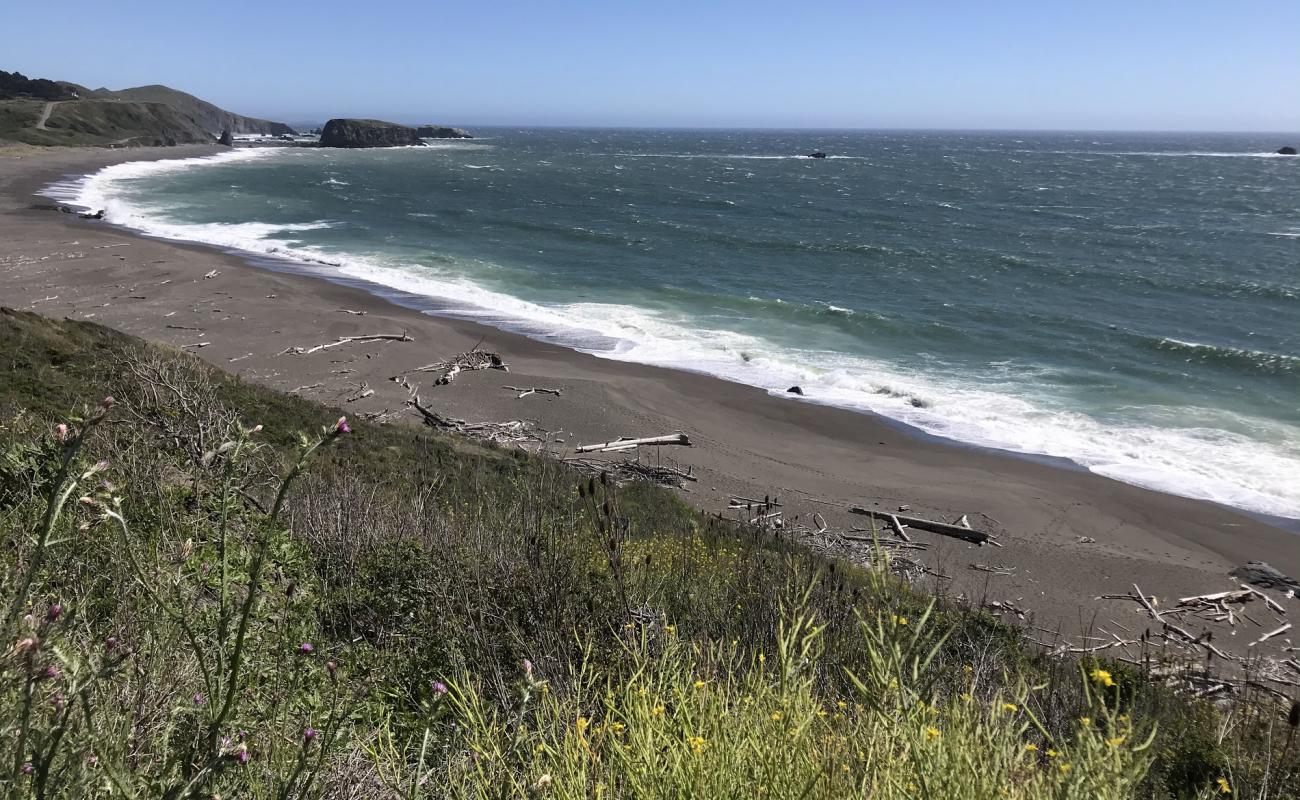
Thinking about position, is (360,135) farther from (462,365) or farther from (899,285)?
(462,365)

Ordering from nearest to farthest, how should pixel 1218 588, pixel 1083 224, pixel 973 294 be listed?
pixel 1218 588 → pixel 973 294 → pixel 1083 224

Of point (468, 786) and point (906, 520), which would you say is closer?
point (468, 786)

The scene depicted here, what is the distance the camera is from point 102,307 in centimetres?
2409

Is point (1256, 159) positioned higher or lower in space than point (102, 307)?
higher

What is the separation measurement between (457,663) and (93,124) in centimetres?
11987

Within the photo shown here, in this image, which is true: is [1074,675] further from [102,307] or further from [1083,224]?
[1083,224]

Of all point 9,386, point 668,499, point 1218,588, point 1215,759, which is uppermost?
point 9,386

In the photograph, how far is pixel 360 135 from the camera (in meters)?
133

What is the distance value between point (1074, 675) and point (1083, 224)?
51.1 metres

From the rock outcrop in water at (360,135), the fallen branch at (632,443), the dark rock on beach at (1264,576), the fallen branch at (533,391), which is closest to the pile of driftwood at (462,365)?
the fallen branch at (533,391)

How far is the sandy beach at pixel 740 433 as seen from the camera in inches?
508

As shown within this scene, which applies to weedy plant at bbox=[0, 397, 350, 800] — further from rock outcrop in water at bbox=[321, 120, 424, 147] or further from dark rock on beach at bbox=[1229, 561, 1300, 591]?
rock outcrop in water at bbox=[321, 120, 424, 147]

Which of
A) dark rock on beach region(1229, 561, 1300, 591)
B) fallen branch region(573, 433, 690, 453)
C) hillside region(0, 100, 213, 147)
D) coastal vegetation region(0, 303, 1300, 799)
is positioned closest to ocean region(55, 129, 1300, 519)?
dark rock on beach region(1229, 561, 1300, 591)

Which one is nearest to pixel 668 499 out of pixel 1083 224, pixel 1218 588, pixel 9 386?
pixel 1218 588
